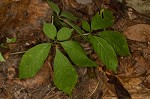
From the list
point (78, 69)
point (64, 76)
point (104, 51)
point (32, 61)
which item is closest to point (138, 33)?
point (104, 51)

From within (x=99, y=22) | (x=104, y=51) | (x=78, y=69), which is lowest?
(x=78, y=69)

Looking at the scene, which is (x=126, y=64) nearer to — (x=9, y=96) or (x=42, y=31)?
(x=42, y=31)

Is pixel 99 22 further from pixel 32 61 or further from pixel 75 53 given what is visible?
pixel 32 61

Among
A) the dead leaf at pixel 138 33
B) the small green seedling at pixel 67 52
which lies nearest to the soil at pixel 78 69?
the dead leaf at pixel 138 33

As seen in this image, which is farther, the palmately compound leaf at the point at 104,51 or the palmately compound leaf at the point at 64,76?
the palmately compound leaf at the point at 104,51

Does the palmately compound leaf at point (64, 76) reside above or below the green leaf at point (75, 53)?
below

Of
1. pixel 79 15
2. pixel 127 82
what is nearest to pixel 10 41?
pixel 79 15

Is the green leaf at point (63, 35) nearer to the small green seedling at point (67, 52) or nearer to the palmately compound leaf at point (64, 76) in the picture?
the small green seedling at point (67, 52)
